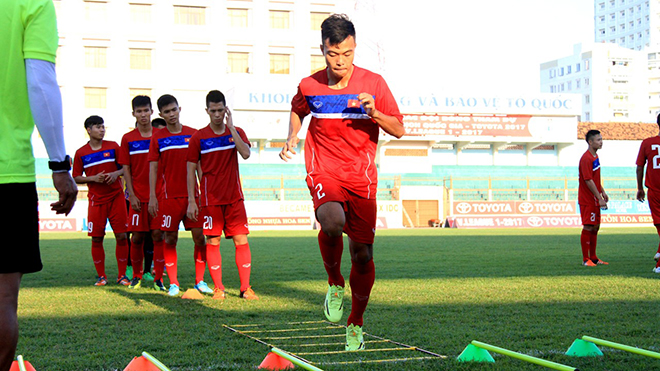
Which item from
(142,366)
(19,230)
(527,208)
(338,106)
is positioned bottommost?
(527,208)

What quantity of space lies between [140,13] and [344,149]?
5468cm

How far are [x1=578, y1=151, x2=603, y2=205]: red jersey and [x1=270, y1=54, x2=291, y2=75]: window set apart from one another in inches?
1900

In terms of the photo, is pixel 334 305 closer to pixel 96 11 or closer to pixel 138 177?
pixel 138 177

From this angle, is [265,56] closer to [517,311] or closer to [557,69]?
[517,311]

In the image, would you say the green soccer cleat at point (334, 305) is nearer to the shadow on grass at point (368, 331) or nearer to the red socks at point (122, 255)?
the shadow on grass at point (368, 331)

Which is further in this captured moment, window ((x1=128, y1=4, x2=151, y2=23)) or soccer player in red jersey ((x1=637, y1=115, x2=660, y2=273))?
window ((x1=128, y1=4, x2=151, y2=23))

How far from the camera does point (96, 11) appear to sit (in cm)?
A: 5422

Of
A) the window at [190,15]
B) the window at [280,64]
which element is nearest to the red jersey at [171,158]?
the window at [190,15]

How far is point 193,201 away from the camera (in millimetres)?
7660

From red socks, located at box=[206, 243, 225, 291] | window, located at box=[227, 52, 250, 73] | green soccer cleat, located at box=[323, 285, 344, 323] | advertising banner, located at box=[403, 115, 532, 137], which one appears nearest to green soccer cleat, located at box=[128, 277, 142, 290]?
red socks, located at box=[206, 243, 225, 291]

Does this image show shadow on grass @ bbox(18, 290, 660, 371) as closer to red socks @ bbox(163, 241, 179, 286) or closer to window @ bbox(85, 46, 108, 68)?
red socks @ bbox(163, 241, 179, 286)

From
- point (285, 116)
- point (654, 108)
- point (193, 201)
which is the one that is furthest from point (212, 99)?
point (654, 108)

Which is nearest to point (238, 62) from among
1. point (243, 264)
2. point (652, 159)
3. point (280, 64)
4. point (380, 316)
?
point (280, 64)

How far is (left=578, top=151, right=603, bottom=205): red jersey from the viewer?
11523mm
